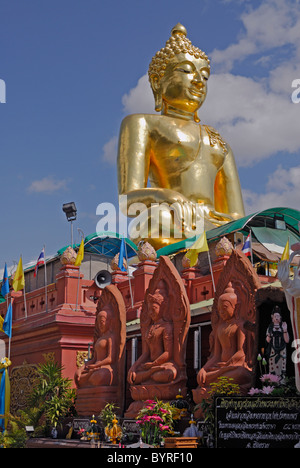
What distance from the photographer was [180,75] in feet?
65.3

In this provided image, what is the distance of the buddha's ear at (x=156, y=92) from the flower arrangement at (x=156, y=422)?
11997mm

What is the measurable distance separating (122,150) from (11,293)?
514 cm

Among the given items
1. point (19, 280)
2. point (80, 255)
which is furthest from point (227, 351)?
point (19, 280)

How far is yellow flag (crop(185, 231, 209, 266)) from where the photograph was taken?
515 inches

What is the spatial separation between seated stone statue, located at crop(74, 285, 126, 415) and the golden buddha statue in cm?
529

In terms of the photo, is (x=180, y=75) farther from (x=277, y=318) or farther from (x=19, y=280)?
(x=277, y=318)

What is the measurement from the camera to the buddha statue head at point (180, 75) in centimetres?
1992

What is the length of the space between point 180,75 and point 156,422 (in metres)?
12.5

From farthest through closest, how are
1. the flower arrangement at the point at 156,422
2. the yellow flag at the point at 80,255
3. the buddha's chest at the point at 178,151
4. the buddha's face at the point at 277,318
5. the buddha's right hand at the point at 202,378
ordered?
the buddha's chest at the point at 178,151, the yellow flag at the point at 80,255, the buddha's right hand at the point at 202,378, the flower arrangement at the point at 156,422, the buddha's face at the point at 277,318

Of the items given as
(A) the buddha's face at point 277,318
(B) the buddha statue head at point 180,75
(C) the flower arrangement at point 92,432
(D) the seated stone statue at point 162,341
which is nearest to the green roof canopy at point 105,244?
(B) the buddha statue head at point 180,75

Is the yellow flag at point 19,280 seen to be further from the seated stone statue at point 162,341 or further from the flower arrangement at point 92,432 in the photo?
the flower arrangement at point 92,432

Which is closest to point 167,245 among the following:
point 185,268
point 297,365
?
point 185,268

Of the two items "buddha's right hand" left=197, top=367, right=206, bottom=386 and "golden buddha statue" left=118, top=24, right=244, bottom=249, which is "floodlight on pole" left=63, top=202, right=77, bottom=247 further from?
"buddha's right hand" left=197, top=367, right=206, bottom=386

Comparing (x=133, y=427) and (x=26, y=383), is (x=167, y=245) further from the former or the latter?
(x=133, y=427)
